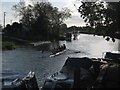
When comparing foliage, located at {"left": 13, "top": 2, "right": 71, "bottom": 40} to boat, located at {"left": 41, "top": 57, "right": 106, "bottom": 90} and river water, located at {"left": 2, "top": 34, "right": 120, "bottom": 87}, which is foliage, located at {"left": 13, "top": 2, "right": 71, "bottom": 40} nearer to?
river water, located at {"left": 2, "top": 34, "right": 120, "bottom": 87}

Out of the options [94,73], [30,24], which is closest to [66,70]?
[94,73]

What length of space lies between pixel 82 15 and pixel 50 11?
3675 inches

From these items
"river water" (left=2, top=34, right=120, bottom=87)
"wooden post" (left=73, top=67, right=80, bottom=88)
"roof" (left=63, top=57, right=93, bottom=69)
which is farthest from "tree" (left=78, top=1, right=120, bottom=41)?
"river water" (left=2, top=34, right=120, bottom=87)

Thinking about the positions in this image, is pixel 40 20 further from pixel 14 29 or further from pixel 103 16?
pixel 103 16

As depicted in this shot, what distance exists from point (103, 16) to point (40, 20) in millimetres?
87696

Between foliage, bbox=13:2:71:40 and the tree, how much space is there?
8673 centimetres

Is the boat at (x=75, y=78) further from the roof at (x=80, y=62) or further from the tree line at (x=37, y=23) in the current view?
the tree line at (x=37, y=23)

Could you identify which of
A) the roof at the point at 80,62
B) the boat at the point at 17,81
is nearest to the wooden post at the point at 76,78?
the boat at the point at 17,81

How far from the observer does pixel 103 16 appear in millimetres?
14391

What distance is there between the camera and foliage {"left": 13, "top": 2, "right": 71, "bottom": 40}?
10256cm

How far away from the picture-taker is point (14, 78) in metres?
10.2

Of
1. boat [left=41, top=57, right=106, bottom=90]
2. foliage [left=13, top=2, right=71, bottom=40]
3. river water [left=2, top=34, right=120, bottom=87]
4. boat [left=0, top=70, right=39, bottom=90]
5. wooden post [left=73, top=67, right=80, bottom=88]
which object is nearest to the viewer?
boat [left=0, top=70, right=39, bottom=90]

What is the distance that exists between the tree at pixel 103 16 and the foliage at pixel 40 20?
3414 inches

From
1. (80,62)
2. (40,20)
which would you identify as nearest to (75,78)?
(80,62)
